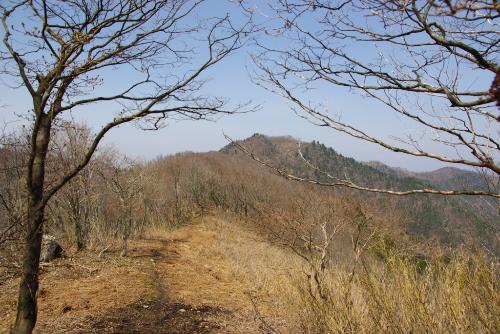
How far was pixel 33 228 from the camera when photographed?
4.13m

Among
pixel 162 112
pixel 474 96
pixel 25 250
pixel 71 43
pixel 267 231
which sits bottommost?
pixel 267 231

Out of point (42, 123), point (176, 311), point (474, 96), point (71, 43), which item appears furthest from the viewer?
point (176, 311)

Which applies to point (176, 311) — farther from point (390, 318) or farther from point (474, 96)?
point (474, 96)

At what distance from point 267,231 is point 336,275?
28198 mm

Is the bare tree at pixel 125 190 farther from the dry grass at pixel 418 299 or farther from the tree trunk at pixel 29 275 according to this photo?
the dry grass at pixel 418 299

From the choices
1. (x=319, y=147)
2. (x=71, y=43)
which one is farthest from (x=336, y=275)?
(x=319, y=147)

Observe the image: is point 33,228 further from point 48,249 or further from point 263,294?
point 48,249

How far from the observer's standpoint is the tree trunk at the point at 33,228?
4.18m

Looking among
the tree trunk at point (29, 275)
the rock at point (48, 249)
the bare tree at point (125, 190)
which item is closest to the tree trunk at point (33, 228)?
the tree trunk at point (29, 275)

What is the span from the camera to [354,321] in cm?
407

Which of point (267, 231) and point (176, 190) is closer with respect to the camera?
point (267, 231)

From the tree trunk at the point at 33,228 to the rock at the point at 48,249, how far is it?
25.4ft

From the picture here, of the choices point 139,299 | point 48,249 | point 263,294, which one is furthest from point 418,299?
point 48,249

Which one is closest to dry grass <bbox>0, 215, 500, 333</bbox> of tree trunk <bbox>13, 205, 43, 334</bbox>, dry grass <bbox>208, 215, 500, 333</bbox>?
dry grass <bbox>208, 215, 500, 333</bbox>
